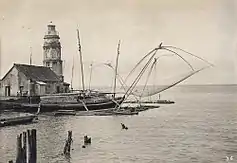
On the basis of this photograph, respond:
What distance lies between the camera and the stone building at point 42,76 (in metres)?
2.46

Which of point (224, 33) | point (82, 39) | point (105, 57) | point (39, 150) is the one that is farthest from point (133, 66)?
point (39, 150)

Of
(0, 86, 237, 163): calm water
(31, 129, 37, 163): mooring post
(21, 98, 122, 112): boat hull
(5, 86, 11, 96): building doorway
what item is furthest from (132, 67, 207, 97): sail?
(5, 86, 11, 96): building doorway

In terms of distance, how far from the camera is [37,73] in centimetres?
253

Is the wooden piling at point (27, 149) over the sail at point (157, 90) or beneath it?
beneath

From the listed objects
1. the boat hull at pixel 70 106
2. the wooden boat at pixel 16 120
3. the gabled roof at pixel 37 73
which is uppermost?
the gabled roof at pixel 37 73

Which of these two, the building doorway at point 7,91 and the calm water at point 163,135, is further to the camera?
the building doorway at point 7,91

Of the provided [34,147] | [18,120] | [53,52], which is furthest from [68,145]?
[53,52]

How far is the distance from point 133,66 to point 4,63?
2.27 feet

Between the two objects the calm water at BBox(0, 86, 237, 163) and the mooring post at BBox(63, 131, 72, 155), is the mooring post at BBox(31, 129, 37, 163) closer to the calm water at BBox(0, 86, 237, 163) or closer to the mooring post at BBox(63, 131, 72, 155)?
the calm water at BBox(0, 86, 237, 163)

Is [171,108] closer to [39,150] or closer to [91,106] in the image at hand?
[91,106]

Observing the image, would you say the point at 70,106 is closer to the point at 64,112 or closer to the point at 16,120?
the point at 64,112

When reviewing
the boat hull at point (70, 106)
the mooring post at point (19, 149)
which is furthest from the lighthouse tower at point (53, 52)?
the mooring post at point (19, 149)

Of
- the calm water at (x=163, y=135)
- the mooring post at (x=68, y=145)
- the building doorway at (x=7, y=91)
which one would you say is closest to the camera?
the calm water at (x=163, y=135)

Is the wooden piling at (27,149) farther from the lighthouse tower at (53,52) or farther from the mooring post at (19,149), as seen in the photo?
the lighthouse tower at (53,52)
